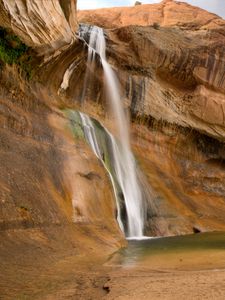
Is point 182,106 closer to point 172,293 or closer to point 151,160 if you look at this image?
point 151,160

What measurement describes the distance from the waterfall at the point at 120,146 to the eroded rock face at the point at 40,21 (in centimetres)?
410

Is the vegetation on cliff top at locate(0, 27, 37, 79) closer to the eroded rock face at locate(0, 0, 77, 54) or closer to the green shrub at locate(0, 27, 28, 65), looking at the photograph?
the green shrub at locate(0, 27, 28, 65)

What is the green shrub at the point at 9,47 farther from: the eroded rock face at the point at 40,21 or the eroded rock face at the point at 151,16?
the eroded rock face at the point at 151,16

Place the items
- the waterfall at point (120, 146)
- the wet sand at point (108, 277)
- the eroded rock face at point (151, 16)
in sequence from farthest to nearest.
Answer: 1. the eroded rock face at point (151, 16)
2. the waterfall at point (120, 146)
3. the wet sand at point (108, 277)

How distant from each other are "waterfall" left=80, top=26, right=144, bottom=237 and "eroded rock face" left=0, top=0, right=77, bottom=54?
410 cm

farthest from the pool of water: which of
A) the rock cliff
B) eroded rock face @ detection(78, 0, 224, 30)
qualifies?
eroded rock face @ detection(78, 0, 224, 30)

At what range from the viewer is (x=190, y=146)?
105 feet

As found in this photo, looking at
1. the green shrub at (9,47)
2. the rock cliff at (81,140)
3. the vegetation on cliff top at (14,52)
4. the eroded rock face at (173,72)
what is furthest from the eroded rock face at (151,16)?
the green shrub at (9,47)

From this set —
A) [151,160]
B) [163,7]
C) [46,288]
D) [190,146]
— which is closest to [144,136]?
[151,160]

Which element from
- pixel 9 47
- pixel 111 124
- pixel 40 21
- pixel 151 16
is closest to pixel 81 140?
pixel 9 47

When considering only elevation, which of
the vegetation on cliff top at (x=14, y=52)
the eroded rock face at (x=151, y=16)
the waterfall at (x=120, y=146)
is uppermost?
the vegetation on cliff top at (x=14, y=52)

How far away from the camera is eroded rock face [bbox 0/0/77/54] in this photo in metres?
15.9

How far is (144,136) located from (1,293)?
23.2m

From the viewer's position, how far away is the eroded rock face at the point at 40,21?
15.9m
